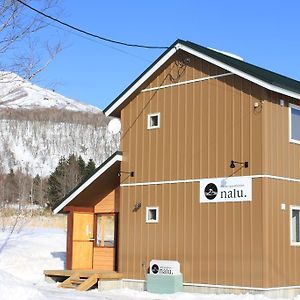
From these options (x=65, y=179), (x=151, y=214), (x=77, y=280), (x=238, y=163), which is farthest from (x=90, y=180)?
(x=65, y=179)

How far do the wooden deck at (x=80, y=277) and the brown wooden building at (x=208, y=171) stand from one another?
570 millimetres

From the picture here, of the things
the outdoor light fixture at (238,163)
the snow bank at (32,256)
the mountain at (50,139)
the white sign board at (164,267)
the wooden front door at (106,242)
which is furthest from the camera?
the mountain at (50,139)

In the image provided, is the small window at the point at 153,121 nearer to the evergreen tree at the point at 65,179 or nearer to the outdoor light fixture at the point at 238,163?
the outdoor light fixture at the point at 238,163

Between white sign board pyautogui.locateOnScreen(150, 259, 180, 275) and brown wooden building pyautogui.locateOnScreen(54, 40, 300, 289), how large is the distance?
0.79 ft

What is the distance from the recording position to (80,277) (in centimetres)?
2061

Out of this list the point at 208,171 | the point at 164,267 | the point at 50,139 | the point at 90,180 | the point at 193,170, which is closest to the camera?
the point at 208,171

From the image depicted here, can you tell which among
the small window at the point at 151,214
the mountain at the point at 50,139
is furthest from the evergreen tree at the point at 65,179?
the mountain at the point at 50,139

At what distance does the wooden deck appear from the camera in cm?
1973

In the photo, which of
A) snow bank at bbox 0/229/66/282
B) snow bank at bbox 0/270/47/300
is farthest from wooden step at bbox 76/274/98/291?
snow bank at bbox 0/270/47/300

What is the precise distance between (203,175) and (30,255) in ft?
31.1

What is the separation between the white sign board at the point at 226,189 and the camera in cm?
1775

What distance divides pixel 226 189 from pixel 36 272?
8641 mm

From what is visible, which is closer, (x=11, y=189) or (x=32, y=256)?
(x=32, y=256)

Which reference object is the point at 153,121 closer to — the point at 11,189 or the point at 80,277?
the point at 80,277
